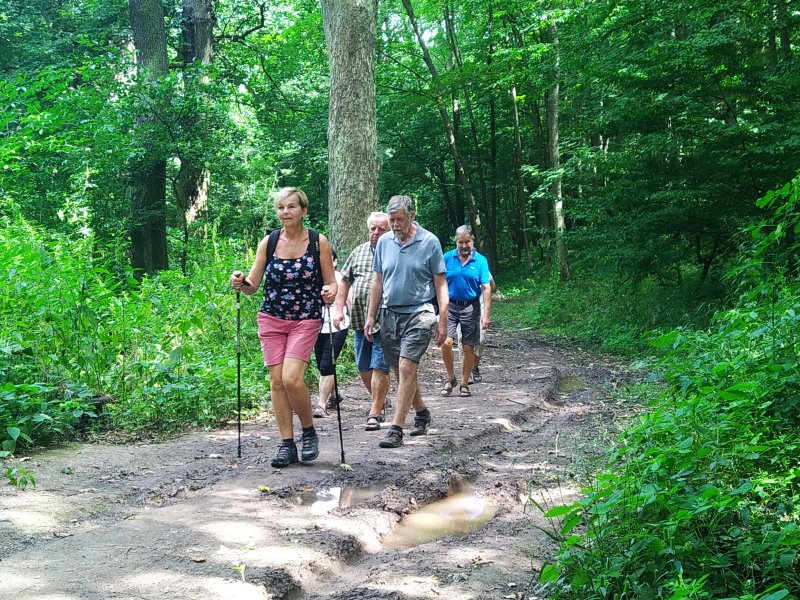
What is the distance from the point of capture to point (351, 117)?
38.9 ft

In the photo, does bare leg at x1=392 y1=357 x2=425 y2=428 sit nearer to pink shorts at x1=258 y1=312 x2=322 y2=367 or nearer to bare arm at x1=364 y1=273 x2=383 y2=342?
bare arm at x1=364 y1=273 x2=383 y2=342

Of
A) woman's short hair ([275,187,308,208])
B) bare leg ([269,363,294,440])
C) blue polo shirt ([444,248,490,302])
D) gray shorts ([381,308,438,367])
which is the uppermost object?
woman's short hair ([275,187,308,208])

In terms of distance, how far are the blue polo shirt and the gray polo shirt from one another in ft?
8.70

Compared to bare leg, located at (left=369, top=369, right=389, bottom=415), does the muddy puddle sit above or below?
below

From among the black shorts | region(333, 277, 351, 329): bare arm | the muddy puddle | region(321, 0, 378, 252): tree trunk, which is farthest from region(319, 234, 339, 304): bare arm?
region(321, 0, 378, 252): tree trunk

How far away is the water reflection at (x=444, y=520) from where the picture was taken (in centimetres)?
469

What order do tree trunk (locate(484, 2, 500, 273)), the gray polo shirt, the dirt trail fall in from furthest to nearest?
1. tree trunk (locate(484, 2, 500, 273))
2. the gray polo shirt
3. the dirt trail

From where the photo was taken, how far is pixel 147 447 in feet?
22.5

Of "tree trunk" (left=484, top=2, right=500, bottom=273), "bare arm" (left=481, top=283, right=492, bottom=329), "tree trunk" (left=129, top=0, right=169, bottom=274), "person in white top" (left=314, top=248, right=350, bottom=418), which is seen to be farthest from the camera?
"tree trunk" (left=484, top=2, right=500, bottom=273)

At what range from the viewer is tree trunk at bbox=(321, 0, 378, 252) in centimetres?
1184

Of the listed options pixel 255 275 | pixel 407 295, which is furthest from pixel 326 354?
pixel 255 275

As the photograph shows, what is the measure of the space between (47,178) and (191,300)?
272 inches

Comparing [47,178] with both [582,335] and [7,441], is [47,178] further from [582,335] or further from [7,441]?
[582,335]

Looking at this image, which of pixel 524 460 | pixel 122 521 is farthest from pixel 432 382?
pixel 122 521
